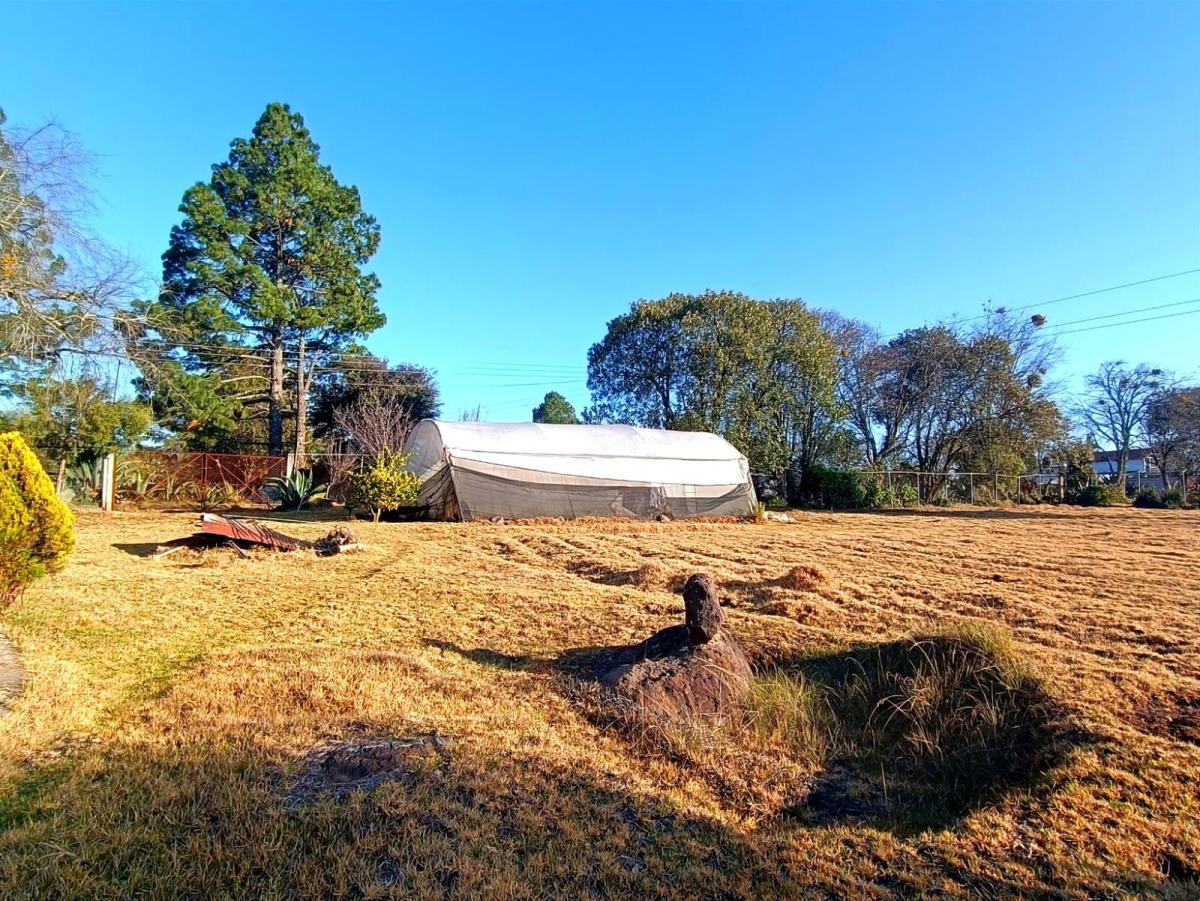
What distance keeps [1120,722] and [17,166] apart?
1540 centimetres

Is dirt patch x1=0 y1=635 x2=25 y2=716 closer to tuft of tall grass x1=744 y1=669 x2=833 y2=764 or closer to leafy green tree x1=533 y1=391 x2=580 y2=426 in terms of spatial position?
tuft of tall grass x1=744 y1=669 x2=833 y2=764

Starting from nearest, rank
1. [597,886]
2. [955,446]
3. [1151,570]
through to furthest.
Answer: [597,886], [1151,570], [955,446]

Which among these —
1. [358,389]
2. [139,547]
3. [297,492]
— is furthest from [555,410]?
[139,547]

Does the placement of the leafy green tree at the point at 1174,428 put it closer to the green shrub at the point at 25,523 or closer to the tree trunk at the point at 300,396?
the tree trunk at the point at 300,396

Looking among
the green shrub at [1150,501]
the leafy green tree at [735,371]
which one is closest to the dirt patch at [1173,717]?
the leafy green tree at [735,371]

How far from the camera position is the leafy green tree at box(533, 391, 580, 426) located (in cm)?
3309

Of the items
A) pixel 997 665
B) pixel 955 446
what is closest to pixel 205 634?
pixel 997 665

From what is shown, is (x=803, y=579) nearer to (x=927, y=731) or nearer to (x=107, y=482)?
(x=927, y=731)

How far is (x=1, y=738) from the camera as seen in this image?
9.24ft

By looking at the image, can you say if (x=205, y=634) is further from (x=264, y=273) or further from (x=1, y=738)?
(x=264, y=273)

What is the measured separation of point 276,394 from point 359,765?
2230 centimetres

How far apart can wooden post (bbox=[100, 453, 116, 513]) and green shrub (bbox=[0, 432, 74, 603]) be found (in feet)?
39.2

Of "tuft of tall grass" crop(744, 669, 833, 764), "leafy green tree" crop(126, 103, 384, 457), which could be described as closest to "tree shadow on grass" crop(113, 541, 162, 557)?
"tuft of tall grass" crop(744, 669, 833, 764)

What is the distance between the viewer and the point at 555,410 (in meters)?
33.5
